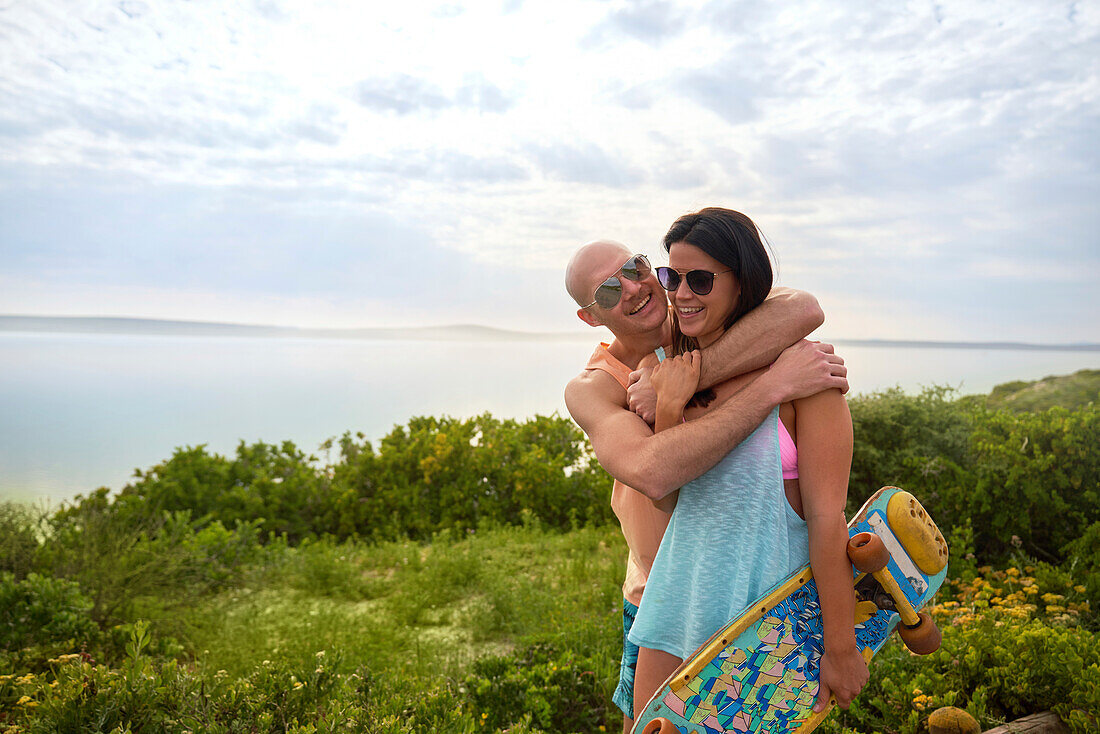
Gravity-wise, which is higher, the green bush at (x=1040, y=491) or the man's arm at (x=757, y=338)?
the man's arm at (x=757, y=338)

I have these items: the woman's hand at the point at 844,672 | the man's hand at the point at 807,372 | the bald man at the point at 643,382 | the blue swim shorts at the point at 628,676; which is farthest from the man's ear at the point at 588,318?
the woman's hand at the point at 844,672

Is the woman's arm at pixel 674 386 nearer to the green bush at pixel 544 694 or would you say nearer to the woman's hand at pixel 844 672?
the woman's hand at pixel 844 672

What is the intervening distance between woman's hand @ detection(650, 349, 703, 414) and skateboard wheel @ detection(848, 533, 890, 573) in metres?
0.59

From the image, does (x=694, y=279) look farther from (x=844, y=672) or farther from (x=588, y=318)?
(x=844, y=672)

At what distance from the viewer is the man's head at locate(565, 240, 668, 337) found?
2309mm

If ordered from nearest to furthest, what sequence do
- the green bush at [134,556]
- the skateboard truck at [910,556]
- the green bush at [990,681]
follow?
the skateboard truck at [910,556] → the green bush at [990,681] → the green bush at [134,556]

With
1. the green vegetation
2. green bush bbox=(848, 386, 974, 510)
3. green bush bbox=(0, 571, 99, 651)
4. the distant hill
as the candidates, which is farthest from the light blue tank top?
the distant hill

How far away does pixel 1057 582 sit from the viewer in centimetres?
470

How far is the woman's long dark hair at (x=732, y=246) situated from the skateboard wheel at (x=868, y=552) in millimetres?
558

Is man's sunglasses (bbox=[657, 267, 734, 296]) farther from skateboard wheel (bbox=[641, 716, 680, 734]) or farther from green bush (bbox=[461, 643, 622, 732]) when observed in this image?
green bush (bbox=[461, 643, 622, 732])

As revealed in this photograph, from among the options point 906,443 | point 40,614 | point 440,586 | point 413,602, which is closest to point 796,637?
point 413,602

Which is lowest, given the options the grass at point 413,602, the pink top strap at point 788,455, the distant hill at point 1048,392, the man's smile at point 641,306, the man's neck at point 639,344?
Answer: the grass at point 413,602

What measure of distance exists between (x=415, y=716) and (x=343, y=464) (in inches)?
238

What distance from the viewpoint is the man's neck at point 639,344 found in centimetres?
241
